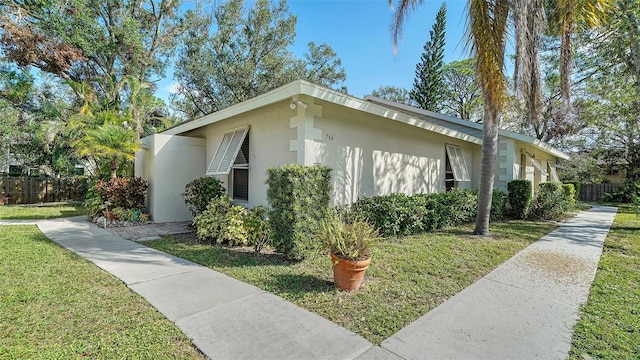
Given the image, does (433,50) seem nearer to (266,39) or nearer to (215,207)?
(266,39)

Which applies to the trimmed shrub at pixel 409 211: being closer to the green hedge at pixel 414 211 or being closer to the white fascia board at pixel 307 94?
the green hedge at pixel 414 211

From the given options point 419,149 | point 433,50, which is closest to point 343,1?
point 419,149

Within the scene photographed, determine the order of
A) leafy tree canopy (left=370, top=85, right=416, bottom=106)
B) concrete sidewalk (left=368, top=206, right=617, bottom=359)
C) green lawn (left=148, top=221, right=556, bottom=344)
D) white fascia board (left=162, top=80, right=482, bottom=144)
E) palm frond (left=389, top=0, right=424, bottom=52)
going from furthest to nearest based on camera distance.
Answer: leafy tree canopy (left=370, top=85, right=416, bottom=106)
palm frond (left=389, top=0, right=424, bottom=52)
white fascia board (left=162, top=80, right=482, bottom=144)
green lawn (left=148, top=221, right=556, bottom=344)
concrete sidewalk (left=368, top=206, right=617, bottom=359)

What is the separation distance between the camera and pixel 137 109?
13.8 m

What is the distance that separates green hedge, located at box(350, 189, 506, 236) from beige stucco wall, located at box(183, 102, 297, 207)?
218 cm

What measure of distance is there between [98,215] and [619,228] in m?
16.7

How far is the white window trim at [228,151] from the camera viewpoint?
759 centimetres

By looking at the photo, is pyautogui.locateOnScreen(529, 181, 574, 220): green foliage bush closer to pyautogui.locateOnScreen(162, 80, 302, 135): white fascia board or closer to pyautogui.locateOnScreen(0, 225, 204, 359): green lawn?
pyautogui.locateOnScreen(162, 80, 302, 135): white fascia board

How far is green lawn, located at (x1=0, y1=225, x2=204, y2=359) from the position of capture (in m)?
2.54

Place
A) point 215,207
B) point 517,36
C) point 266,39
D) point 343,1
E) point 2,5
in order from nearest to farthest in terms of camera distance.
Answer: point 517,36
point 215,207
point 343,1
point 2,5
point 266,39

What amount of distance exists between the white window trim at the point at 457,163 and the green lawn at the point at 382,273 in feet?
13.2

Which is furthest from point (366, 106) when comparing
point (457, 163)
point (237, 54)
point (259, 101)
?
point (237, 54)

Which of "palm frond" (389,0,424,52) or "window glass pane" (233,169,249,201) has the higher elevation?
"palm frond" (389,0,424,52)

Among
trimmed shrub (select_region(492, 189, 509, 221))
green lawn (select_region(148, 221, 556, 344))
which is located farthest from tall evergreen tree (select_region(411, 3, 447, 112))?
green lawn (select_region(148, 221, 556, 344))
